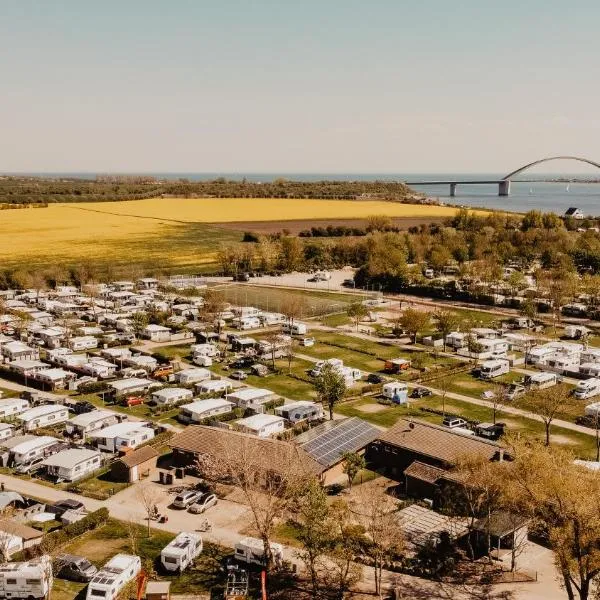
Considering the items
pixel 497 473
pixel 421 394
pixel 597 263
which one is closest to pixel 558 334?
pixel 421 394

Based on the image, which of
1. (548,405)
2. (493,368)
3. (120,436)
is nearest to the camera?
(548,405)

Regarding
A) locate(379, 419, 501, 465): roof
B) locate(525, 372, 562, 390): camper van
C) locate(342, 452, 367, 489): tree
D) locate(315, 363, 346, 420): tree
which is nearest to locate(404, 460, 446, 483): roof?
locate(379, 419, 501, 465): roof

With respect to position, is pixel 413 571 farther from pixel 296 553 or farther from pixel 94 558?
pixel 94 558

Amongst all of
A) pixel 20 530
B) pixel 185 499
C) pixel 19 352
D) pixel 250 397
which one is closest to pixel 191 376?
pixel 250 397

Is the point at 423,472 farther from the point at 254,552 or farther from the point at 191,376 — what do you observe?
the point at 191,376

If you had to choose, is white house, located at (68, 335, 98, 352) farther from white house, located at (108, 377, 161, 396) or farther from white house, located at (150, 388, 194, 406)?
white house, located at (150, 388, 194, 406)

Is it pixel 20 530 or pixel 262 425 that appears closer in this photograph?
pixel 20 530

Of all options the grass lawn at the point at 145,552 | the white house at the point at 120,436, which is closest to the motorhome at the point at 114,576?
the grass lawn at the point at 145,552
